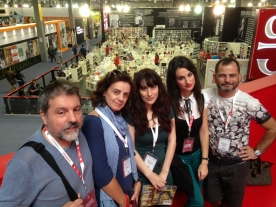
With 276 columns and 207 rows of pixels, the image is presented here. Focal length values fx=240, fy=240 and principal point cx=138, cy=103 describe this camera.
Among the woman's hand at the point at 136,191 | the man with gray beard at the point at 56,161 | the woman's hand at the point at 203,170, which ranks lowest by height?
the woman's hand at the point at 136,191

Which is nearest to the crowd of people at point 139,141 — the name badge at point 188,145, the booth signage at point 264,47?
the name badge at point 188,145

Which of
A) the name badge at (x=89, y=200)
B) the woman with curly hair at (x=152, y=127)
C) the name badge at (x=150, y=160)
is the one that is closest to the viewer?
the name badge at (x=89, y=200)

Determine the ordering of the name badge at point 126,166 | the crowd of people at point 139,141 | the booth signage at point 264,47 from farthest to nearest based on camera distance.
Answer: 1. the booth signage at point 264,47
2. the name badge at point 126,166
3. the crowd of people at point 139,141

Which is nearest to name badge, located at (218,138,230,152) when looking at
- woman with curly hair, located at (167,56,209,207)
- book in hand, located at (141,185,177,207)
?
woman with curly hair, located at (167,56,209,207)

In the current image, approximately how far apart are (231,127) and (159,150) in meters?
0.66

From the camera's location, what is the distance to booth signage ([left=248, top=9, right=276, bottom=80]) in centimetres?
390

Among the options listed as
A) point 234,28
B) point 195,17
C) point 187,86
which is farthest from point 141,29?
point 187,86

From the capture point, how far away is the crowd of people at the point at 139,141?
1.33 metres

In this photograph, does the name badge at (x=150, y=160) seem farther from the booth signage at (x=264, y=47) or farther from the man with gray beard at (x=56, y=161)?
the booth signage at (x=264, y=47)

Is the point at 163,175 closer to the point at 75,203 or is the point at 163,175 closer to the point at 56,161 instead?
the point at 75,203

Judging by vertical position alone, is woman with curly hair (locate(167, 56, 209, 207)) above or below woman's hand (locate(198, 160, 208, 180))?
above

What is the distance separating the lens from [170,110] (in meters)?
2.04

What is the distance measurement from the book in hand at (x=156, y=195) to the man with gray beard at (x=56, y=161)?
0.70 meters

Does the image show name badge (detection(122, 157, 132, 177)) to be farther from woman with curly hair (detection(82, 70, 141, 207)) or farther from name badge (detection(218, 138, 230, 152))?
name badge (detection(218, 138, 230, 152))
